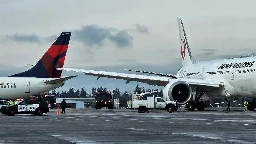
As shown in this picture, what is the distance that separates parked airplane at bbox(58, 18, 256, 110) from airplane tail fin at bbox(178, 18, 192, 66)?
7.80 meters

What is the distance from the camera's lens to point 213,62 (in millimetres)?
64625

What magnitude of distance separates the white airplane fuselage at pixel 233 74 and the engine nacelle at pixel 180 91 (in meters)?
4.66

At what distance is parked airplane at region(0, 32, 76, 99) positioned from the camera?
6488 centimetres

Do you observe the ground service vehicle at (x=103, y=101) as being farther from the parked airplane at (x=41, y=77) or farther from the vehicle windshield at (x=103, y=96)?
the parked airplane at (x=41, y=77)

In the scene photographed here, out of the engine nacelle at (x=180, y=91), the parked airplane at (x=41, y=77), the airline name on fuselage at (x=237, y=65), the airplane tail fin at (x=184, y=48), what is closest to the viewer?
the airline name on fuselage at (x=237, y=65)

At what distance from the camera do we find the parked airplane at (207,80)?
5641cm

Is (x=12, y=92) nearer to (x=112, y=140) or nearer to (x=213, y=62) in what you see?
(x=213, y=62)

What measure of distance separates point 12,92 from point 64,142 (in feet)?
159

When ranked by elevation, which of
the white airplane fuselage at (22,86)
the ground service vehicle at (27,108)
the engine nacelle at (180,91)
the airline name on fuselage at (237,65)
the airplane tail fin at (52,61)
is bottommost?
the ground service vehicle at (27,108)

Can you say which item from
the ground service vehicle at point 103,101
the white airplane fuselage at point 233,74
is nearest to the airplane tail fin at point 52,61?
the white airplane fuselage at point 233,74

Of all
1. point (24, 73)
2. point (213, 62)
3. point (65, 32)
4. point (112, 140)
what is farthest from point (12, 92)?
point (112, 140)

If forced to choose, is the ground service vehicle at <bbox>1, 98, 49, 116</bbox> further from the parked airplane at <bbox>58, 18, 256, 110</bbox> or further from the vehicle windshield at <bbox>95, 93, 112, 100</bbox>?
the vehicle windshield at <bbox>95, 93, 112, 100</bbox>

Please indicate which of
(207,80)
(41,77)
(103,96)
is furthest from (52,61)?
(103,96)

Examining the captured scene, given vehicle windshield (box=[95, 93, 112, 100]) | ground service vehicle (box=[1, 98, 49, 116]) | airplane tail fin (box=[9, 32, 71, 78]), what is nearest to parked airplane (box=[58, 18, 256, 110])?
airplane tail fin (box=[9, 32, 71, 78])
